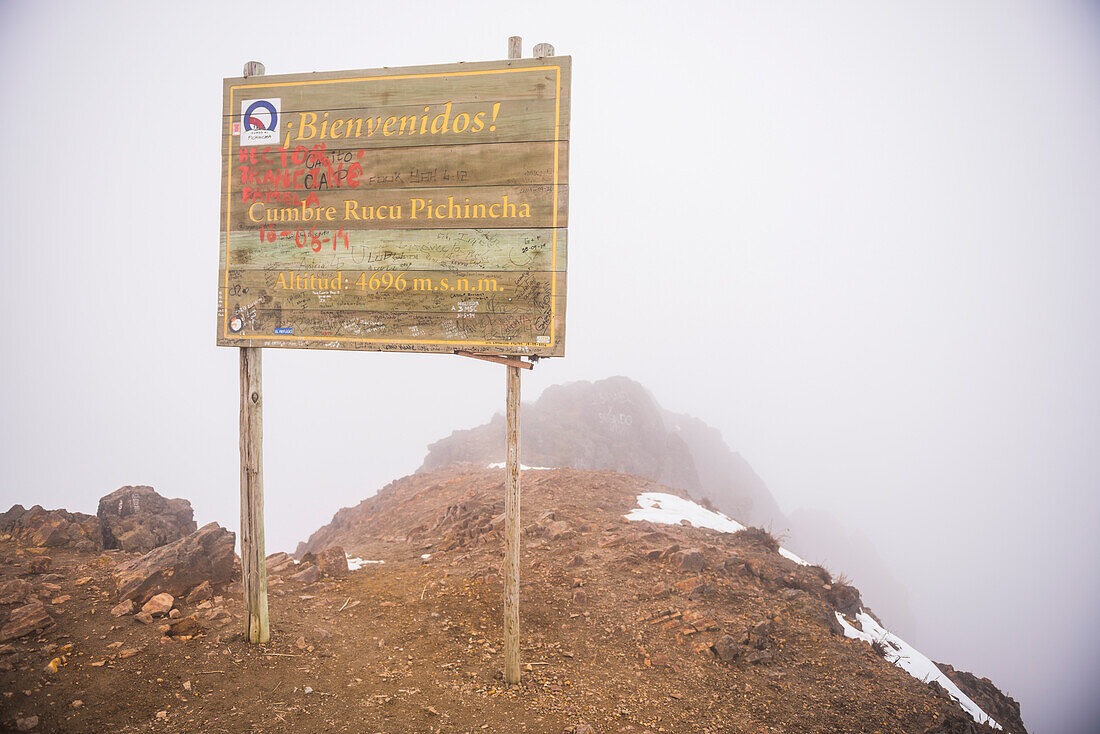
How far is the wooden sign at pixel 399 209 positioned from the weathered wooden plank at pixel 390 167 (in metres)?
0.01

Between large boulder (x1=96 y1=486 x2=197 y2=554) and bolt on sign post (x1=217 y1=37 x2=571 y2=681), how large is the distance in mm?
4684

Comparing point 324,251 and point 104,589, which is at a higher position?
point 324,251

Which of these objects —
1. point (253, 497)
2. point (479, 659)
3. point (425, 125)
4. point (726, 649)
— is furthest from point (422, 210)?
point (726, 649)

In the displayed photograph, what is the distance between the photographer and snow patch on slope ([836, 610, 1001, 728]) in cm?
903

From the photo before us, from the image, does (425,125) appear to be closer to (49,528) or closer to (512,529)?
(512,529)

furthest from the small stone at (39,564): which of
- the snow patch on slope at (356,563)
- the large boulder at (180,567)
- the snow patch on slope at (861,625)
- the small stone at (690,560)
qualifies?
the snow patch on slope at (861,625)

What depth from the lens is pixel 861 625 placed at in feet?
32.8

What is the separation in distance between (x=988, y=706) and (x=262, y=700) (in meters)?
13.4

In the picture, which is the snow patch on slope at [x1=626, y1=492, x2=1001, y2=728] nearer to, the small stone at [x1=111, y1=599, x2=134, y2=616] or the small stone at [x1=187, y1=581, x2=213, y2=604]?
the small stone at [x1=187, y1=581, x2=213, y2=604]

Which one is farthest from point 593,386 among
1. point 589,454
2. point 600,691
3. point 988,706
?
point 600,691

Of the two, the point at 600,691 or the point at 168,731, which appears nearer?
the point at 168,731

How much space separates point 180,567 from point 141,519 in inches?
134

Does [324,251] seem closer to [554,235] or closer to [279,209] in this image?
[279,209]

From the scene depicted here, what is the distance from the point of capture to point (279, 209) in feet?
19.1
